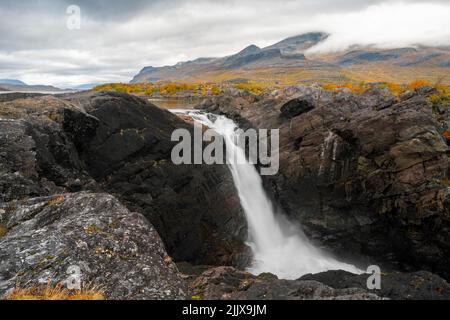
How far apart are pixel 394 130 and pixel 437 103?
904 inches

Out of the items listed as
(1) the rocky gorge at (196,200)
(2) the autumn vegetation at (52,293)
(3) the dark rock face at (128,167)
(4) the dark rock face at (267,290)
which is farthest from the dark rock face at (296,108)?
(2) the autumn vegetation at (52,293)

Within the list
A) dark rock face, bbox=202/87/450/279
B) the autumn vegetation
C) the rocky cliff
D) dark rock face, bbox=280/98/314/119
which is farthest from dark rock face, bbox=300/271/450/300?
dark rock face, bbox=280/98/314/119

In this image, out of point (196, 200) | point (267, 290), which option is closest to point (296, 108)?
point (196, 200)

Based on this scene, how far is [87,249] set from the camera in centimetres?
1064

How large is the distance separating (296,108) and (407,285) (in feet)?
86.1

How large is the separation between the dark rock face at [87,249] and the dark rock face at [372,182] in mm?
23074

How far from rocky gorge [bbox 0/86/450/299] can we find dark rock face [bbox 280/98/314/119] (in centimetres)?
15

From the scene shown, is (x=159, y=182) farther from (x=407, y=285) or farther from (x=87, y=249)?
(x=407, y=285)

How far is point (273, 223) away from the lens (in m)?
32.3

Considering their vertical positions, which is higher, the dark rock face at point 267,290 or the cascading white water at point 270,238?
the dark rock face at point 267,290

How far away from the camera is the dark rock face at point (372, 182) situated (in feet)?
87.0

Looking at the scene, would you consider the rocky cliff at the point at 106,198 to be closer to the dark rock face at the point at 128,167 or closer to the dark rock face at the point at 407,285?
the dark rock face at the point at 128,167

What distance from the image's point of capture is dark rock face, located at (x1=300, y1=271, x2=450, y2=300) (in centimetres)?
1708

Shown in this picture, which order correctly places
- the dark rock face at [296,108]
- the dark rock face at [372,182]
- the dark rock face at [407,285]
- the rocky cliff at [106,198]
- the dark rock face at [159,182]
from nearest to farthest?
the rocky cliff at [106,198]
the dark rock face at [407,285]
the dark rock face at [159,182]
the dark rock face at [372,182]
the dark rock face at [296,108]
